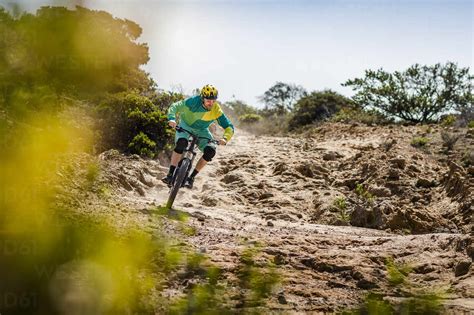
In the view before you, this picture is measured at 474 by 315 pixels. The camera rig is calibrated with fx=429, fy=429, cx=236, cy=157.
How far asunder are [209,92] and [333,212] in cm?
340

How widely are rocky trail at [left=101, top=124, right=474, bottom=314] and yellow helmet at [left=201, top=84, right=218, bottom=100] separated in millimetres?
1906

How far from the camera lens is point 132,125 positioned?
12.1 m

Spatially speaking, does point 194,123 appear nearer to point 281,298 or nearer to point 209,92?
point 209,92

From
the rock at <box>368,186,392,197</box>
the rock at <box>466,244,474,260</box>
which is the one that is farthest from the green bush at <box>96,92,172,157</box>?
the rock at <box>466,244,474,260</box>

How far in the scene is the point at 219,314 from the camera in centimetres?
316

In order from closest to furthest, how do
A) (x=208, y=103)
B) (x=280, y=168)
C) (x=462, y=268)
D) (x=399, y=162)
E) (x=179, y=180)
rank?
(x=462, y=268) → (x=179, y=180) → (x=208, y=103) → (x=399, y=162) → (x=280, y=168)

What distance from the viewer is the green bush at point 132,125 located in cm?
1151

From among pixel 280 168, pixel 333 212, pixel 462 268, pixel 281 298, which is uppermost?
pixel 280 168

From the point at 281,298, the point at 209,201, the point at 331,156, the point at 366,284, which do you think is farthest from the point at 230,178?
the point at 281,298

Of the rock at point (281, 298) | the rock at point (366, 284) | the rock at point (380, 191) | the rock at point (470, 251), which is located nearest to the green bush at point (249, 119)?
the rock at point (380, 191)

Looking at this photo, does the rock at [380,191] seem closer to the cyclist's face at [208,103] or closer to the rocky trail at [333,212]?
the rocky trail at [333,212]

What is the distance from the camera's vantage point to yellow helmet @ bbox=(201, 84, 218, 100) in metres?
6.86

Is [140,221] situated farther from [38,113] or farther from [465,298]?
[38,113]

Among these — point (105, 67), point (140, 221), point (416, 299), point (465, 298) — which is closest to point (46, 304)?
point (140, 221)
